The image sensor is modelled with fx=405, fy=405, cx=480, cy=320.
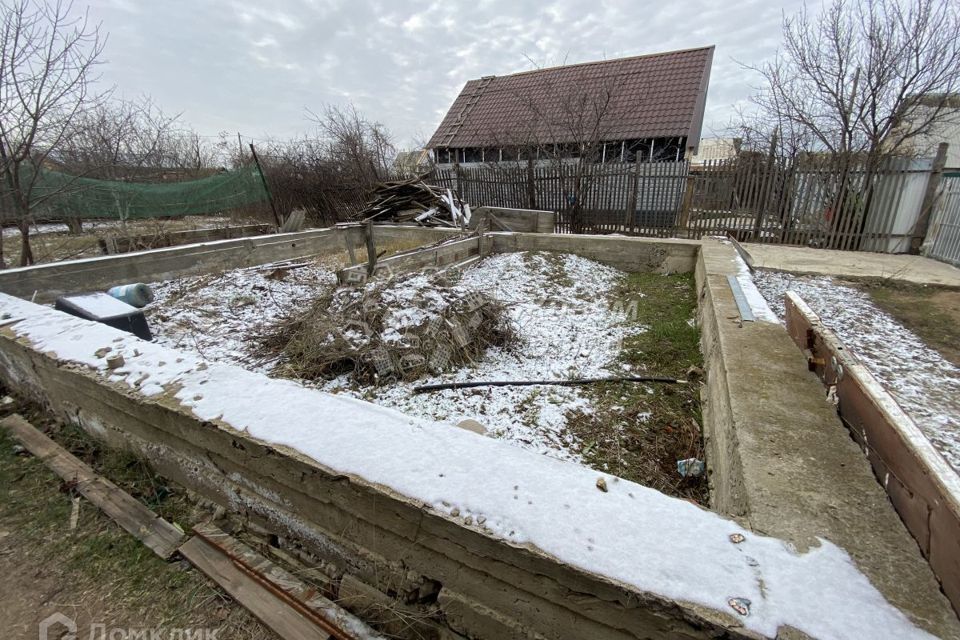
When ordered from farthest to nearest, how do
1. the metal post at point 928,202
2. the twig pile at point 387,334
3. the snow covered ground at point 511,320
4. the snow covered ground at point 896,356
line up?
the metal post at point 928,202 < the twig pile at point 387,334 < the snow covered ground at point 511,320 < the snow covered ground at point 896,356

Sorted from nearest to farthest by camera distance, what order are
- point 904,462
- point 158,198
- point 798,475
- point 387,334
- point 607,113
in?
point 904,462 → point 798,475 → point 387,334 → point 158,198 → point 607,113

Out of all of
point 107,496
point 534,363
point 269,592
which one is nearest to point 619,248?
point 534,363

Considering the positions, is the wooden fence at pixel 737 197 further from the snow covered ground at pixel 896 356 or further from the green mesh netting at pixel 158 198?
the green mesh netting at pixel 158 198

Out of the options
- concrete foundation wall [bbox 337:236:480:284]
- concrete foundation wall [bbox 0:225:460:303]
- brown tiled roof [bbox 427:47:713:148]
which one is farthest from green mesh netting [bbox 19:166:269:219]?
brown tiled roof [bbox 427:47:713:148]

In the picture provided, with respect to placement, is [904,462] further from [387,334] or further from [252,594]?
[387,334]

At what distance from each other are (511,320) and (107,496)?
3167mm

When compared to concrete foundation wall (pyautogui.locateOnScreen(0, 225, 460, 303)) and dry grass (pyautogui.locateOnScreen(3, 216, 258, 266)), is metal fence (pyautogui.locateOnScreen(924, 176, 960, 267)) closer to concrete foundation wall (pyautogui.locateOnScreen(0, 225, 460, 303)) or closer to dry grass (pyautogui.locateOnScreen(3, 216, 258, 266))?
concrete foundation wall (pyautogui.locateOnScreen(0, 225, 460, 303))

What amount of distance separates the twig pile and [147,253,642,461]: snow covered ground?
8 cm

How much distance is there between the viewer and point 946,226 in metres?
6.36

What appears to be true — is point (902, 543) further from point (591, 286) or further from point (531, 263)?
point (531, 263)

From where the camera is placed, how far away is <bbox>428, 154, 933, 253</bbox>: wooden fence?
732 centimetres

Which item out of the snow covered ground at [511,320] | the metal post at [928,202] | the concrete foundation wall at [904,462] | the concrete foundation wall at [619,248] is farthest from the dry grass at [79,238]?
the metal post at [928,202]

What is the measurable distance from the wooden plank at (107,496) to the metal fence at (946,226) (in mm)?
9452

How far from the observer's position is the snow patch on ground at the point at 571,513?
0.95 metres
